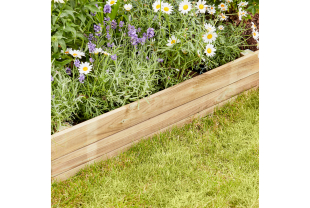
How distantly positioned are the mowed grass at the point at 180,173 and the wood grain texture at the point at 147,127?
0.07 metres

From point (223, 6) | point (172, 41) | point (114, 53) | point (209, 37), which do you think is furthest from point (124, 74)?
point (223, 6)

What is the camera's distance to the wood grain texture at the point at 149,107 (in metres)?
1.96

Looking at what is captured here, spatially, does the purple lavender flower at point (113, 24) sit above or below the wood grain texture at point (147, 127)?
above

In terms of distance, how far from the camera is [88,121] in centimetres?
203

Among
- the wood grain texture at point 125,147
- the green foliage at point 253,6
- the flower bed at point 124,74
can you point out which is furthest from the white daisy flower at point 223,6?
the wood grain texture at point 125,147

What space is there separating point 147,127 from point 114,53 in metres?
0.56

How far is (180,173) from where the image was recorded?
6.69ft

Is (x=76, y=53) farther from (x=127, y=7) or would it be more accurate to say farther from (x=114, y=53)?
(x=127, y=7)

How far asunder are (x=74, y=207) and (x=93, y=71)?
0.92 m

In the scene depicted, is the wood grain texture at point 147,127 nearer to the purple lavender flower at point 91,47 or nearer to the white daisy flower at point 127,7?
the purple lavender flower at point 91,47

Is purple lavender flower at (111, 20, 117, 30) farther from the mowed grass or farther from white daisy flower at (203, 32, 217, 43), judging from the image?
the mowed grass

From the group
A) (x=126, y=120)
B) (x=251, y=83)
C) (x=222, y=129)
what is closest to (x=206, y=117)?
(x=222, y=129)

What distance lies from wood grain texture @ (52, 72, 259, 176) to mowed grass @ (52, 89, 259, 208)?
0.07m

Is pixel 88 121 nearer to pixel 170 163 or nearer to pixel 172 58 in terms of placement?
pixel 170 163
